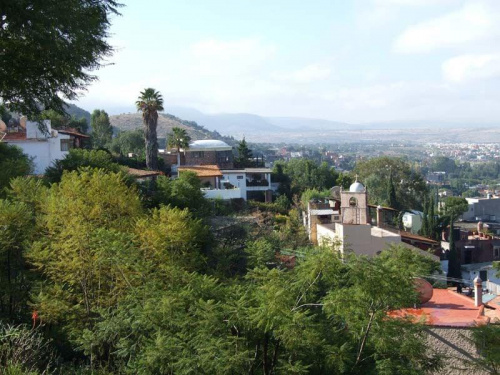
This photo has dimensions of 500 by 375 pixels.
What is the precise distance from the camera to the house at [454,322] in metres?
14.1

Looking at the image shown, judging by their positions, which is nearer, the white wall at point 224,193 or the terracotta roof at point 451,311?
the terracotta roof at point 451,311

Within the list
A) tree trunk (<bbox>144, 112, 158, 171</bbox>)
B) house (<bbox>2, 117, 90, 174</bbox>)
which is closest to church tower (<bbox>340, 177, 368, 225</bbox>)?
tree trunk (<bbox>144, 112, 158, 171</bbox>)

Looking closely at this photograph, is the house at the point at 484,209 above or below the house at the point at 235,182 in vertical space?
below

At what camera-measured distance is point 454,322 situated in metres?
15.3

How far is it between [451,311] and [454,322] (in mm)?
1365

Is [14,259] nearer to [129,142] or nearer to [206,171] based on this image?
[206,171]

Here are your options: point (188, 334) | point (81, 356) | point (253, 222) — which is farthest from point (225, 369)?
point (253, 222)

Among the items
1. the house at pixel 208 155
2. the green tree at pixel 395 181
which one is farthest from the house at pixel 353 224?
the green tree at pixel 395 181

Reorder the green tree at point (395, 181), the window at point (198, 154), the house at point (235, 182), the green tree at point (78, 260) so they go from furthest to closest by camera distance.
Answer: the green tree at point (395, 181), the window at point (198, 154), the house at point (235, 182), the green tree at point (78, 260)

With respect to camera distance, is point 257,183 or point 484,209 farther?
point 484,209

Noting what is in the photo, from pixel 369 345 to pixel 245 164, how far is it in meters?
34.7

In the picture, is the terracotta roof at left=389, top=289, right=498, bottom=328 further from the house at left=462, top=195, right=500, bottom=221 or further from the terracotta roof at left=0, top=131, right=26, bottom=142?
the house at left=462, top=195, right=500, bottom=221

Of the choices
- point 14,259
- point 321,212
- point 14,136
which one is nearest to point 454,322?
point 14,259

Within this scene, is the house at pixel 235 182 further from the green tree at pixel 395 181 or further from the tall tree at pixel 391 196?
the green tree at pixel 395 181
